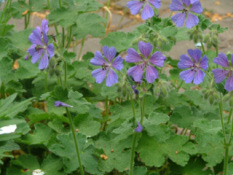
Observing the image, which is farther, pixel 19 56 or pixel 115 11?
pixel 115 11

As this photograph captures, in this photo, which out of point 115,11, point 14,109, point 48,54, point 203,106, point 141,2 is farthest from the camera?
point 115,11

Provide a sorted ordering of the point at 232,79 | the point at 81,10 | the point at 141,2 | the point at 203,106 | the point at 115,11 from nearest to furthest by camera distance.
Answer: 1. the point at 232,79
2. the point at 141,2
3. the point at 203,106
4. the point at 81,10
5. the point at 115,11

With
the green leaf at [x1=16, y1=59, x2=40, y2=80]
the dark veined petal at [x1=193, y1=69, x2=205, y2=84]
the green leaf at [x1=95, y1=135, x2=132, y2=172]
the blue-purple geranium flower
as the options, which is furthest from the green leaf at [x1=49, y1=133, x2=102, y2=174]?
the blue-purple geranium flower

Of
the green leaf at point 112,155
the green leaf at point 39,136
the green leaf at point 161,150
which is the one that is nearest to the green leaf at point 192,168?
the green leaf at point 161,150

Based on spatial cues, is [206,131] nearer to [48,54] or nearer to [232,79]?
[232,79]

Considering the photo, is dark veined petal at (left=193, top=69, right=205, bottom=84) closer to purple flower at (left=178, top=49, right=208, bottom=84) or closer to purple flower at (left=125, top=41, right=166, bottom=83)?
purple flower at (left=178, top=49, right=208, bottom=84)

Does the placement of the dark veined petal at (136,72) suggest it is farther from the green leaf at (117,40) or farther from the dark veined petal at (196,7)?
the green leaf at (117,40)

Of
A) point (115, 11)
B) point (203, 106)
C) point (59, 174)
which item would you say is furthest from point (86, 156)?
Result: point (115, 11)
